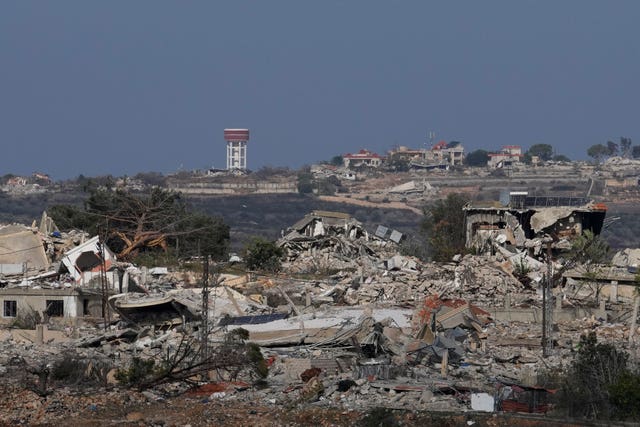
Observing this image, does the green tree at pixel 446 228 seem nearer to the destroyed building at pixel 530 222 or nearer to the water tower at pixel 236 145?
the destroyed building at pixel 530 222

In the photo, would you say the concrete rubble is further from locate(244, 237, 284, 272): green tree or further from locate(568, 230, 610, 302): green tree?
locate(568, 230, 610, 302): green tree

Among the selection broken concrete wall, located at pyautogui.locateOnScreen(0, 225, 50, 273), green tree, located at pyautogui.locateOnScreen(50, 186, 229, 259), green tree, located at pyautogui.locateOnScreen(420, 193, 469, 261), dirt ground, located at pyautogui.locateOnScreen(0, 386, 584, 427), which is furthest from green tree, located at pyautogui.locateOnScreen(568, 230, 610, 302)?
dirt ground, located at pyautogui.locateOnScreen(0, 386, 584, 427)

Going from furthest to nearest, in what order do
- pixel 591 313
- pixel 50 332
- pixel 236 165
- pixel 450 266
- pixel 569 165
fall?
pixel 236 165, pixel 569 165, pixel 450 266, pixel 591 313, pixel 50 332

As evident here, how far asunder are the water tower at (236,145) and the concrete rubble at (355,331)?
149 meters

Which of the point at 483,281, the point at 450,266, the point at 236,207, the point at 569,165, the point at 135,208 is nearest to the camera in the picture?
the point at 483,281

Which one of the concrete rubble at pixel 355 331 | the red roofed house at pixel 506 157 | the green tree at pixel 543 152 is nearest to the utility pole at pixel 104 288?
the concrete rubble at pixel 355 331

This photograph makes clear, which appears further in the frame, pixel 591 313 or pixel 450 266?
pixel 450 266

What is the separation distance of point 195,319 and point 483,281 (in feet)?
31.5

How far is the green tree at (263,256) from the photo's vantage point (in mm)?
42691

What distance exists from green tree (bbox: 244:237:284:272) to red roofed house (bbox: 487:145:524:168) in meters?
116

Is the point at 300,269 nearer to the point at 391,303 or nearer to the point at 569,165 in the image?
the point at 391,303

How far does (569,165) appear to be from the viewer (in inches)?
5960

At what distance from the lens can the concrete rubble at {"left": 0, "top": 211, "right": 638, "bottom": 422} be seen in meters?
22.8

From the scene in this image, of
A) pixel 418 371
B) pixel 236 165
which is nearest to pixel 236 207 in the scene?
pixel 236 165
